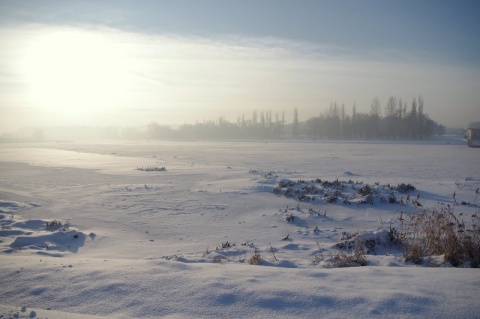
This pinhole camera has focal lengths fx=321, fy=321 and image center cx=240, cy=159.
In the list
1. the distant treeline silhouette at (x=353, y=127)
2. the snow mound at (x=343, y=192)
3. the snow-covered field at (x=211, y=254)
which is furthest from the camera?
Answer: the distant treeline silhouette at (x=353, y=127)

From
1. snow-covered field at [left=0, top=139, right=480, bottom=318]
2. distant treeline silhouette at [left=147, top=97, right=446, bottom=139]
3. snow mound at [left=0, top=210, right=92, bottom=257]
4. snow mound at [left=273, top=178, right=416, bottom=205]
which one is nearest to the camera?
snow-covered field at [left=0, top=139, right=480, bottom=318]

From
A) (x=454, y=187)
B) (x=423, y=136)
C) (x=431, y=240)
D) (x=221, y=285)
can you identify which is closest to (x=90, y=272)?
(x=221, y=285)

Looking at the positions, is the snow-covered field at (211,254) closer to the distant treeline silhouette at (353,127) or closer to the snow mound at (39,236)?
the snow mound at (39,236)

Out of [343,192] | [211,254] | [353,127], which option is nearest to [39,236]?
[211,254]

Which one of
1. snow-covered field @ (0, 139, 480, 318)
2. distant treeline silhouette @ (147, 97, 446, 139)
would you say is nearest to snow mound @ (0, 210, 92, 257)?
snow-covered field @ (0, 139, 480, 318)

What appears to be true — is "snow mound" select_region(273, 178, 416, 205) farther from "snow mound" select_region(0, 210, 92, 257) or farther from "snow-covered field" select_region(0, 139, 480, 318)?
"snow mound" select_region(0, 210, 92, 257)

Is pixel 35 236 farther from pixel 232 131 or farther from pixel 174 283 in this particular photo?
pixel 232 131

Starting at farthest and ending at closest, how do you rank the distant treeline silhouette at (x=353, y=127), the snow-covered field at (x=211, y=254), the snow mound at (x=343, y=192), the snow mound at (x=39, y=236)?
the distant treeline silhouette at (x=353, y=127)
the snow mound at (x=343, y=192)
the snow mound at (x=39, y=236)
the snow-covered field at (x=211, y=254)

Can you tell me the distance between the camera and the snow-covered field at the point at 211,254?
3494 millimetres

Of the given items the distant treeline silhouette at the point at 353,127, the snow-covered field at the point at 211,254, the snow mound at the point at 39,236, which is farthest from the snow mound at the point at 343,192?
the distant treeline silhouette at the point at 353,127

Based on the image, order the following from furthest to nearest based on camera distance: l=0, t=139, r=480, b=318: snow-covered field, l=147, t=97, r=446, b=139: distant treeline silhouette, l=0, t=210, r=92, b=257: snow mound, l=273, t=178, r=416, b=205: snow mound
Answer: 1. l=147, t=97, r=446, b=139: distant treeline silhouette
2. l=273, t=178, r=416, b=205: snow mound
3. l=0, t=210, r=92, b=257: snow mound
4. l=0, t=139, r=480, b=318: snow-covered field

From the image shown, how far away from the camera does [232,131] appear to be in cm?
13325

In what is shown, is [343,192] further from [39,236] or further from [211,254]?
[39,236]

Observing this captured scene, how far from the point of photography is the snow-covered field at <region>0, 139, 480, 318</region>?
11.5ft
